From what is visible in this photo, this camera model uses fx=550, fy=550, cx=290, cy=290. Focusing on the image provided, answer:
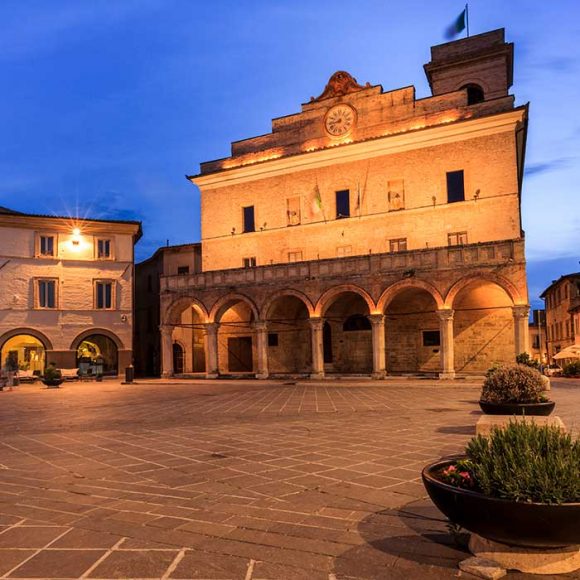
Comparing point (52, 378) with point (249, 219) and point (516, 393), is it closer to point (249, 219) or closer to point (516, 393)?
point (249, 219)

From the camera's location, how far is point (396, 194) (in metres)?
30.0

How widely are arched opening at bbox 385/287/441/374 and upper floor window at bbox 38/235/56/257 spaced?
68.0 ft

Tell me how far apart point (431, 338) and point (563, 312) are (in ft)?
86.8

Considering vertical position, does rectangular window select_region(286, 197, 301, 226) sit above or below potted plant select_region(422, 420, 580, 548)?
above

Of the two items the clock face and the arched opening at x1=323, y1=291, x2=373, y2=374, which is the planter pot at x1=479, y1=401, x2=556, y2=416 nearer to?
the arched opening at x1=323, y1=291, x2=373, y2=374

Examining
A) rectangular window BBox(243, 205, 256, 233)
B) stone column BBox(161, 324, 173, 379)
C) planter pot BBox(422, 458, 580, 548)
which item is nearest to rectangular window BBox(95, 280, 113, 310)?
stone column BBox(161, 324, 173, 379)

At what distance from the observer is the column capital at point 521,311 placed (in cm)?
2297

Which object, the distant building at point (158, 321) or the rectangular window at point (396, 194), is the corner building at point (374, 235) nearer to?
the rectangular window at point (396, 194)

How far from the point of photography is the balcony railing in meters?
23.7

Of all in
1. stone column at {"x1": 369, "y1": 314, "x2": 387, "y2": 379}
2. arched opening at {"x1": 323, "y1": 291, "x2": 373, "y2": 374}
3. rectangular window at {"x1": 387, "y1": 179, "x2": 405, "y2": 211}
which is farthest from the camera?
arched opening at {"x1": 323, "y1": 291, "x2": 373, "y2": 374}

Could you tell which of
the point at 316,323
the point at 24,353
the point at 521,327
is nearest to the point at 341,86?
the point at 316,323

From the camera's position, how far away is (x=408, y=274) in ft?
83.1

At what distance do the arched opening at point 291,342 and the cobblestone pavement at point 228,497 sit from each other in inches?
753

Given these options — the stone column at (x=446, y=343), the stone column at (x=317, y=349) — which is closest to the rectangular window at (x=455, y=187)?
the stone column at (x=446, y=343)
